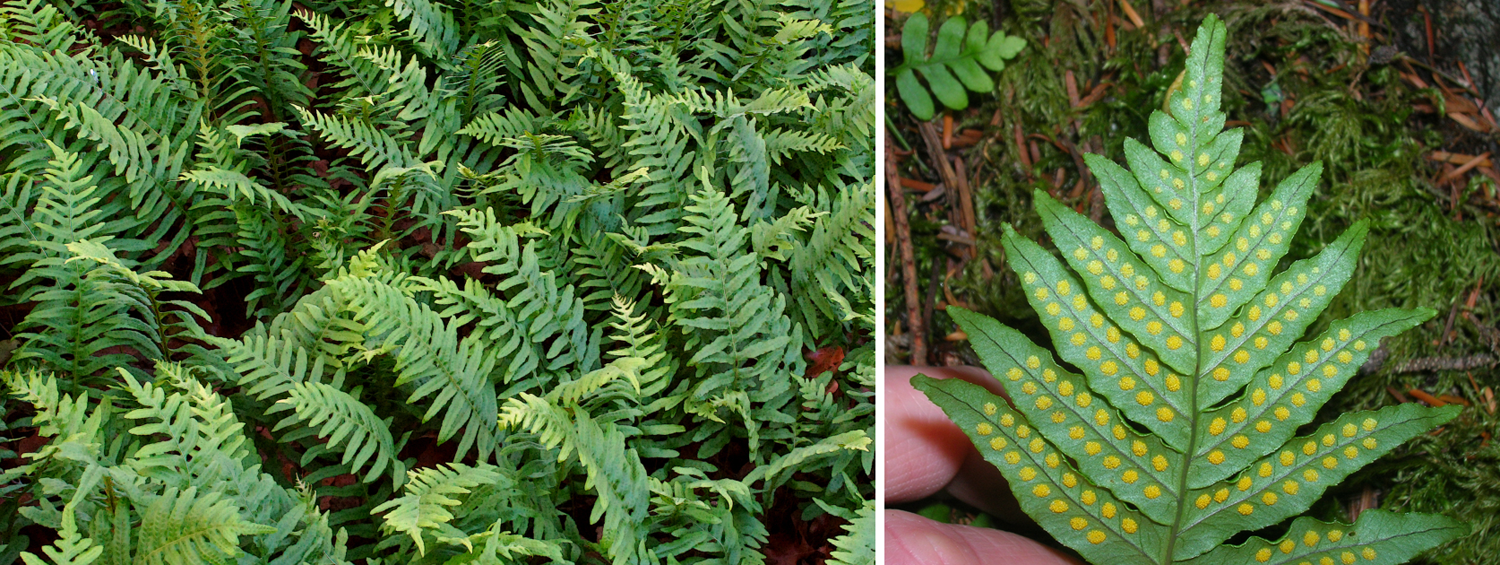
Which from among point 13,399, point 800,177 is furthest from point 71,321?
point 800,177

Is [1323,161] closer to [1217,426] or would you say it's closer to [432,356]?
[1217,426]

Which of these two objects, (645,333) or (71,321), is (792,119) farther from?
(71,321)

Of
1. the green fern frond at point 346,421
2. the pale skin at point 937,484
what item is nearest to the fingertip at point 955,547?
the pale skin at point 937,484

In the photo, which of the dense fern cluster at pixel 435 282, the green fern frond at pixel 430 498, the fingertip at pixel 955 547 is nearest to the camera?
the fingertip at pixel 955 547

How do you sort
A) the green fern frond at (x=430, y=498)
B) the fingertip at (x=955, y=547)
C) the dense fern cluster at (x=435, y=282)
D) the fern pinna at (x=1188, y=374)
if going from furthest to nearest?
the dense fern cluster at (x=435, y=282) < the green fern frond at (x=430, y=498) < the fingertip at (x=955, y=547) < the fern pinna at (x=1188, y=374)

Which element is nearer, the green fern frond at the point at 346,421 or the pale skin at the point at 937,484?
the pale skin at the point at 937,484

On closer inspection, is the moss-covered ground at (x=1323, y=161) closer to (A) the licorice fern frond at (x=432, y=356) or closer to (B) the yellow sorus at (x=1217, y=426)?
(B) the yellow sorus at (x=1217, y=426)

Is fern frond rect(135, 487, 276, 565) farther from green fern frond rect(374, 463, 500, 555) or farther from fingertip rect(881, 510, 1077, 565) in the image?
fingertip rect(881, 510, 1077, 565)
